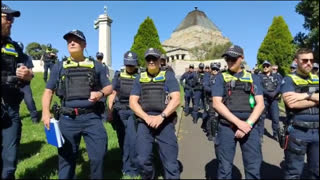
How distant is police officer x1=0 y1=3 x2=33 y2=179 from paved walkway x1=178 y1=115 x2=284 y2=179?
2731mm

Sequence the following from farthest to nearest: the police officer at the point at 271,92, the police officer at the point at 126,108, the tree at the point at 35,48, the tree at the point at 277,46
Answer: the tree at the point at 35,48, the tree at the point at 277,46, the police officer at the point at 271,92, the police officer at the point at 126,108

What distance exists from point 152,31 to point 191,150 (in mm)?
38458

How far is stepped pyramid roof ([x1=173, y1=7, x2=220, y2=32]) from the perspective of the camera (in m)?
92.2

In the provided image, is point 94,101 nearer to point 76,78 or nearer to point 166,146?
point 76,78

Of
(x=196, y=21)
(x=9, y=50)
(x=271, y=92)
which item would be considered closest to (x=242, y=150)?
(x=9, y=50)

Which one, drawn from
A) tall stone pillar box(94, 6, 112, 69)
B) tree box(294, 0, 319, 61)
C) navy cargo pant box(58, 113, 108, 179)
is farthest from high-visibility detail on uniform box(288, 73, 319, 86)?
tall stone pillar box(94, 6, 112, 69)

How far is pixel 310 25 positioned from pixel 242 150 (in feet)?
62.9

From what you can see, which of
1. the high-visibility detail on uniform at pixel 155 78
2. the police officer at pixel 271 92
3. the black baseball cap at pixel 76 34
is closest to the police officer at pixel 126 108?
the high-visibility detail on uniform at pixel 155 78

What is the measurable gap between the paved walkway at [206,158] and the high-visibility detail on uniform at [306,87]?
5.56 feet

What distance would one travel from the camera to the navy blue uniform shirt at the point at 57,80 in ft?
15.2

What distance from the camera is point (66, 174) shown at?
15.2ft

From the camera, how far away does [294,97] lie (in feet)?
14.9

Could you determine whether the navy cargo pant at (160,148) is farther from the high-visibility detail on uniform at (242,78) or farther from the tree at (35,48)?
the tree at (35,48)

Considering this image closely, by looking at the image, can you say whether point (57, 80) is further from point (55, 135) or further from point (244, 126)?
point (244, 126)
